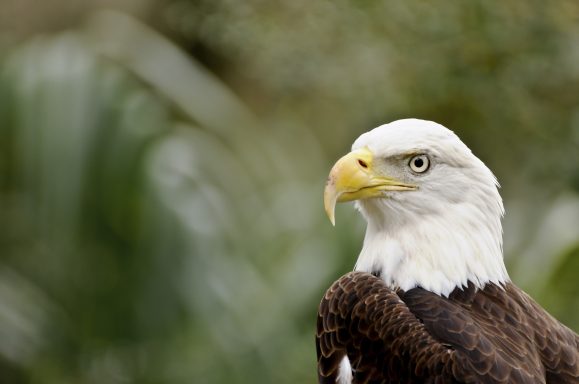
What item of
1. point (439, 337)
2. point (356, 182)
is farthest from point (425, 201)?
point (439, 337)

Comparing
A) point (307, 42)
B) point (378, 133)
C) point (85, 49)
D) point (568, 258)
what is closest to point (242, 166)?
point (307, 42)

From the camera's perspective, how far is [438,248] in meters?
4.00

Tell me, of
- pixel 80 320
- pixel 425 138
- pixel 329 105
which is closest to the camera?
pixel 425 138

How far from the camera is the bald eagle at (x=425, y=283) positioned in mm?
3580

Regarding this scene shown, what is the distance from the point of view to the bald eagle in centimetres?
358

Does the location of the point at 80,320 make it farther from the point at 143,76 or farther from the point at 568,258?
the point at 568,258

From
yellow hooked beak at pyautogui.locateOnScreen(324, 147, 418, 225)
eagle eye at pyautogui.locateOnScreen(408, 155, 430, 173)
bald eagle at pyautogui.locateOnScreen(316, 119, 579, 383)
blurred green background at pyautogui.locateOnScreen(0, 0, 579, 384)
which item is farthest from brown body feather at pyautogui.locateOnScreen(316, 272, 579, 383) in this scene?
blurred green background at pyautogui.locateOnScreen(0, 0, 579, 384)

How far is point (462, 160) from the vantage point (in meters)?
3.95

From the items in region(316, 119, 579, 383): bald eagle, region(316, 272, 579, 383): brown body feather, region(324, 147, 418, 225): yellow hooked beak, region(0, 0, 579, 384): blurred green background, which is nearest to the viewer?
region(316, 272, 579, 383): brown body feather

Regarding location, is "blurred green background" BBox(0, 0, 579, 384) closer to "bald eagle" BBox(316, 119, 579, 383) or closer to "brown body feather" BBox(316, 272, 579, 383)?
"bald eagle" BBox(316, 119, 579, 383)

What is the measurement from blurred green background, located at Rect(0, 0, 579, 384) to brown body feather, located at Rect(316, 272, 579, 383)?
292cm

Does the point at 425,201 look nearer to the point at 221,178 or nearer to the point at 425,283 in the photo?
the point at 425,283

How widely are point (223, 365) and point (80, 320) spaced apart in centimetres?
111

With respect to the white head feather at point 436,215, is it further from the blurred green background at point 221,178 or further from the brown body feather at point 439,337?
the blurred green background at point 221,178
